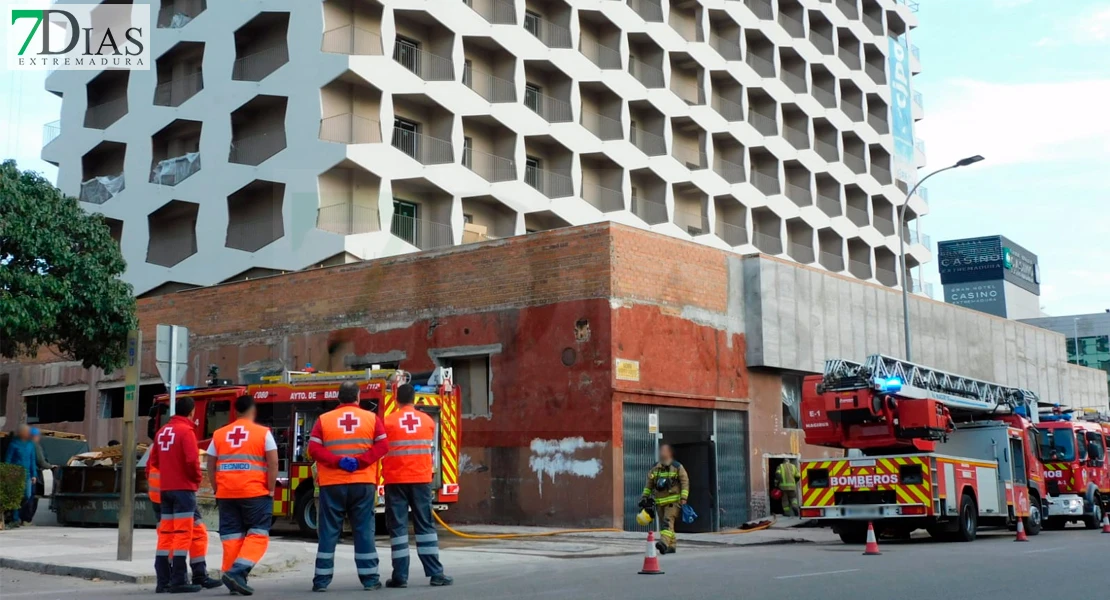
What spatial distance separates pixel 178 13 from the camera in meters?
42.8

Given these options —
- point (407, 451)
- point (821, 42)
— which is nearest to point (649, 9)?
point (821, 42)

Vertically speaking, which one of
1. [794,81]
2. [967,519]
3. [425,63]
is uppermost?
[794,81]

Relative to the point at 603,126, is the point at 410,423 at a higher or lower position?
lower

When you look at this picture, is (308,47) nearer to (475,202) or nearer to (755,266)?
(475,202)

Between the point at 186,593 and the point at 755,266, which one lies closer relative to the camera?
the point at 186,593

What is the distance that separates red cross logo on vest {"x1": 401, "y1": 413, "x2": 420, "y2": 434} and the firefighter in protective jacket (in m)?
6.28

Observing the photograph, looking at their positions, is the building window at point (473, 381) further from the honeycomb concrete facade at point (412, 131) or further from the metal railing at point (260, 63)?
the metal railing at point (260, 63)

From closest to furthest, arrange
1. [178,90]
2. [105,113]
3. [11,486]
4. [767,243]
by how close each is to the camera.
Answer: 1. [11,486]
2. [178,90]
3. [105,113]
4. [767,243]

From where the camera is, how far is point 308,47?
123 feet

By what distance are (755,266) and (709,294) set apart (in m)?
1.84

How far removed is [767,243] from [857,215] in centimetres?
929

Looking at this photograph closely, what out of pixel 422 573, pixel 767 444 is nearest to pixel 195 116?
pixel 767 444

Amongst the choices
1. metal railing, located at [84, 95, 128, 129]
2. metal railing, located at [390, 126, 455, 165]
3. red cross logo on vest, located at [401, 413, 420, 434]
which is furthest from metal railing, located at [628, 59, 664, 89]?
red cross logo on vest, located at [401, 413, 420, 434]

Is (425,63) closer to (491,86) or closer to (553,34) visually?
(491,86)
